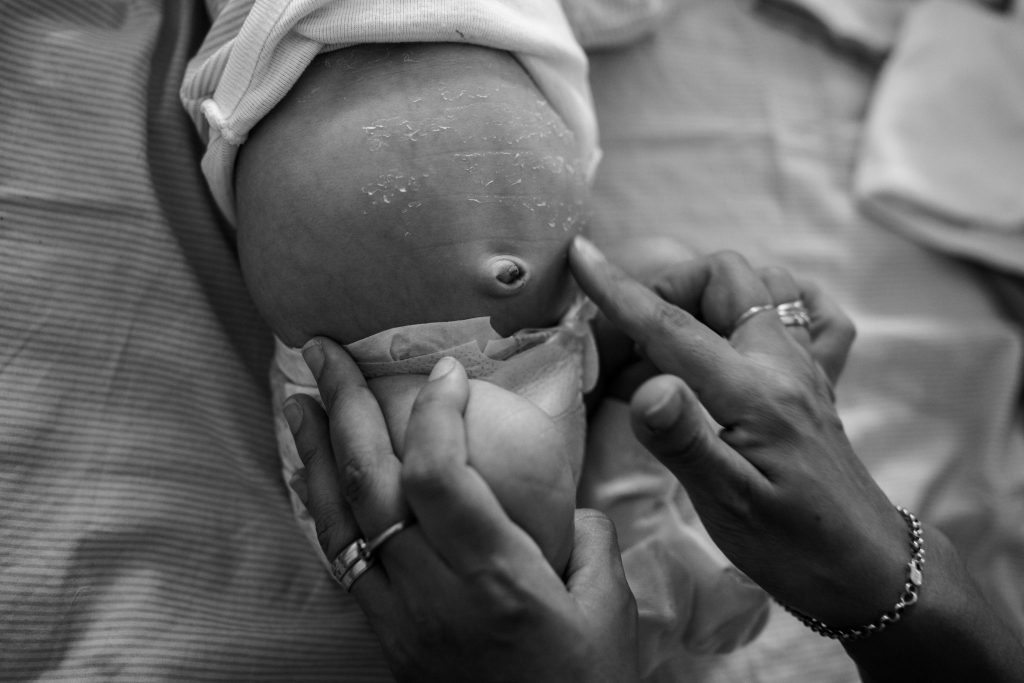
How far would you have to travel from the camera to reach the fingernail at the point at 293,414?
2.96 feet

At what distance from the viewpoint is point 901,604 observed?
0.81 metres

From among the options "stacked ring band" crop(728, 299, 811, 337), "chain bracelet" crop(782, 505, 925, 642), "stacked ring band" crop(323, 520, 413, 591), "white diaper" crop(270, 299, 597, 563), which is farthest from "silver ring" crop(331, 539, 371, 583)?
"stacked ring band" crop(728, 299, 811, 337)

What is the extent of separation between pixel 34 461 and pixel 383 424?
16.1 inches

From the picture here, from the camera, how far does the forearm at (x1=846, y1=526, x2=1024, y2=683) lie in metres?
0.82

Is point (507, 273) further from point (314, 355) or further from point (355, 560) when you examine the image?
point (355, 560)

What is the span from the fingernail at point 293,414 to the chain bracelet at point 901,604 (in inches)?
22.4

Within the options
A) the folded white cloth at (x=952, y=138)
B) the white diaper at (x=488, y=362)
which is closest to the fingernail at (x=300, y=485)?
the white diaper at (x=488, y=362)

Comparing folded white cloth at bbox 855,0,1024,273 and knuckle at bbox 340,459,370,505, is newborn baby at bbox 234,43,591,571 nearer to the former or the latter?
knuckle at bbox 340,459,370,505

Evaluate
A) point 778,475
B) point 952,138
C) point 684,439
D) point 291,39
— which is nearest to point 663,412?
point 684,439

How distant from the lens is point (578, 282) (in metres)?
0.94

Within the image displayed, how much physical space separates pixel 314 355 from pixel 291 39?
0.36 metres

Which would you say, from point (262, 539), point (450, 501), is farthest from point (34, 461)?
point (450, 501)

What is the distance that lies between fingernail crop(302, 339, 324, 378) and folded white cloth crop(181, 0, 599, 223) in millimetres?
248

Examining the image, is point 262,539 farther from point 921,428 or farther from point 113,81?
point 921,428
